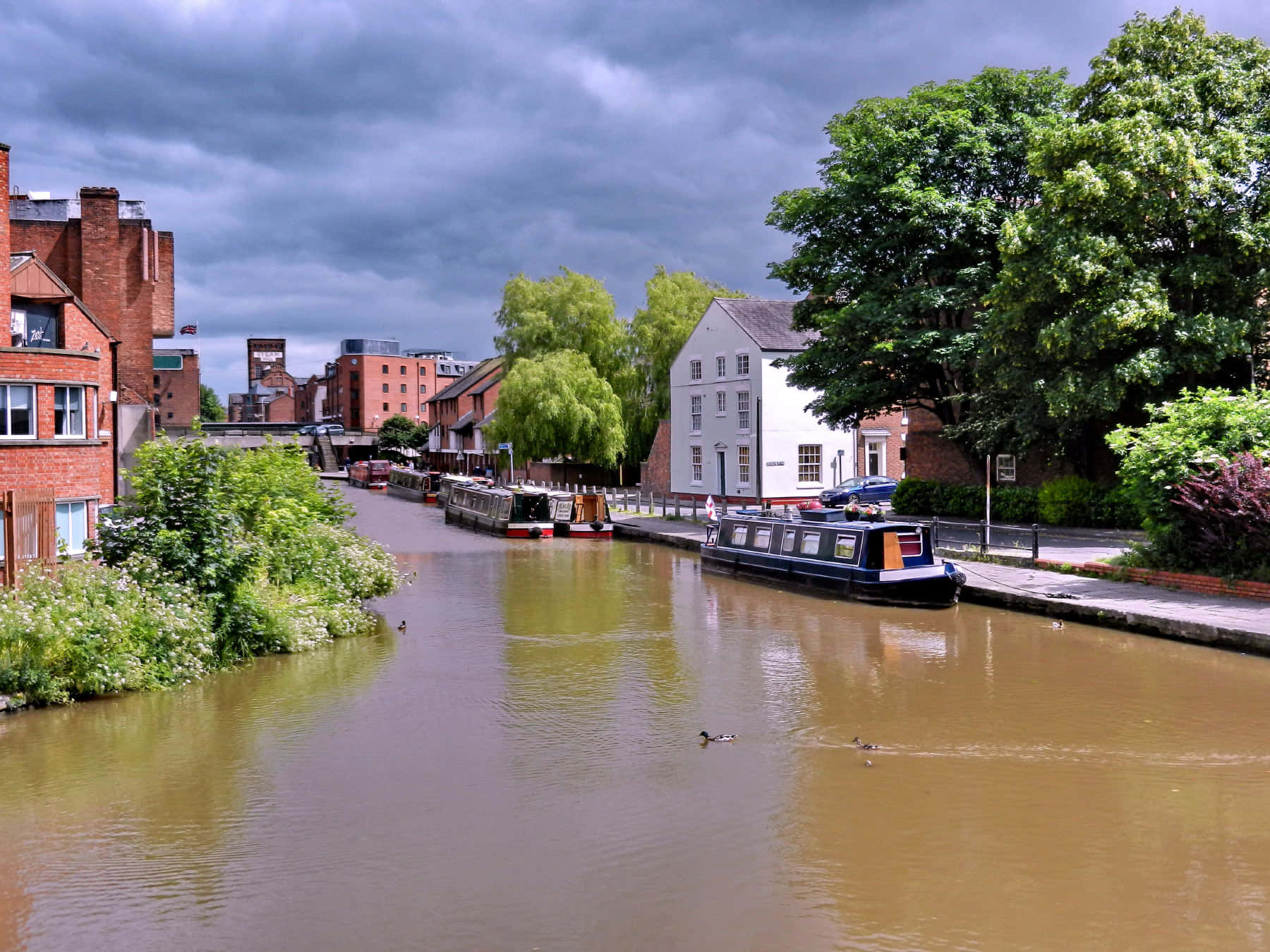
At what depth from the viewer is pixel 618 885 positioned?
24.6 feet

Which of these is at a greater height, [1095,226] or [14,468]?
[1095,226]

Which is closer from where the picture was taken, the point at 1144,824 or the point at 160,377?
the point at 1144,824

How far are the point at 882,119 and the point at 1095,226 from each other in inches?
324

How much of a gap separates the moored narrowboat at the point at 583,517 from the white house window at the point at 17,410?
1933 centimetres

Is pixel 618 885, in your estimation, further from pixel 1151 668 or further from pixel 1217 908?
pixel 1151 668

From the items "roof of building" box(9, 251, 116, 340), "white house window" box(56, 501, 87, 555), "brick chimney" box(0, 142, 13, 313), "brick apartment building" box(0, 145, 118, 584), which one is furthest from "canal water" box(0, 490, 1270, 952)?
"roof of building" box(9, 251, 116, 340)

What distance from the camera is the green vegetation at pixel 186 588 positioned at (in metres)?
12.2

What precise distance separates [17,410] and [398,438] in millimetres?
80216

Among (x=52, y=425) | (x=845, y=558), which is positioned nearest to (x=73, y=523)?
(x=52, y=425)

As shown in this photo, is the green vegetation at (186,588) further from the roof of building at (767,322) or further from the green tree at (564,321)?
the green tree at (564,321)

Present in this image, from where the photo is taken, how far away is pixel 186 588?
13.9 m

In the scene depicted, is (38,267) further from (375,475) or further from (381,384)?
(381,384)

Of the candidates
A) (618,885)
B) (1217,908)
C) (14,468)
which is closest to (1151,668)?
(1217,908)

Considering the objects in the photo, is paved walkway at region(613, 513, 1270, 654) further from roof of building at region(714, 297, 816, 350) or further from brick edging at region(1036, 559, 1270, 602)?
roof of building at region(714, 297, 816, 350)
